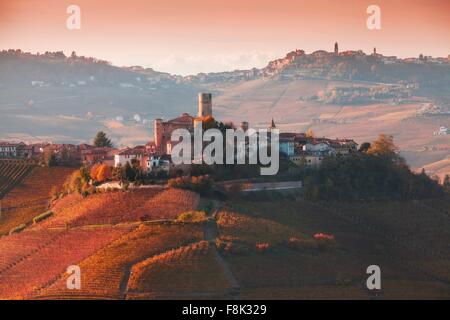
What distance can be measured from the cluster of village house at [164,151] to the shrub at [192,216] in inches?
247

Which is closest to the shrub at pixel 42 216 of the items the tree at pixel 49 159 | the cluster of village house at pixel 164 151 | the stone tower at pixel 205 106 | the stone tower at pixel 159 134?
the cluster of village house at pixel 164 151

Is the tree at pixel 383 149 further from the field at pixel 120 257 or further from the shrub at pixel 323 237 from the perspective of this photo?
the field at pixel 120 257

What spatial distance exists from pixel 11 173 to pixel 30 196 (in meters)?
4.91

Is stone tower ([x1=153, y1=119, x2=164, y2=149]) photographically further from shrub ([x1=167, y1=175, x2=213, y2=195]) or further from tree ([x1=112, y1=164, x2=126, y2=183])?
shrub ([x1=167, y1=175, x2=213, y2=195])

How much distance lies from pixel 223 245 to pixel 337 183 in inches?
493

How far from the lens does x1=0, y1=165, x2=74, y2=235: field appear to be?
54.4 m

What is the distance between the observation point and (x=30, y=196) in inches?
2287

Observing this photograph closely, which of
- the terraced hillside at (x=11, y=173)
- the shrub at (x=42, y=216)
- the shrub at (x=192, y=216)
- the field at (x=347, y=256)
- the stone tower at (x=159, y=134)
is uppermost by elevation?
the stone tower at (x=159, y=134)

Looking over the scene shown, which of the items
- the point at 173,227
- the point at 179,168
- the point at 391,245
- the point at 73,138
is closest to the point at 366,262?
the point at 391,245

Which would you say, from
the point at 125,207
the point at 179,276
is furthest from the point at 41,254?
the point at 179,276

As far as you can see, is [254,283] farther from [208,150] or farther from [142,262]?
[208,150]

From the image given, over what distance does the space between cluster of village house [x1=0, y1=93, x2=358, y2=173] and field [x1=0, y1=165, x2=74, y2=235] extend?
200 centimetres

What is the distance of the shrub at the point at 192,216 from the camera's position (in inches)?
1879

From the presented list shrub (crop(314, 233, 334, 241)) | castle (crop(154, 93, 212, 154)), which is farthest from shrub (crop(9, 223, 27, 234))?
shrub (crop(314, 233, 334, 241))
